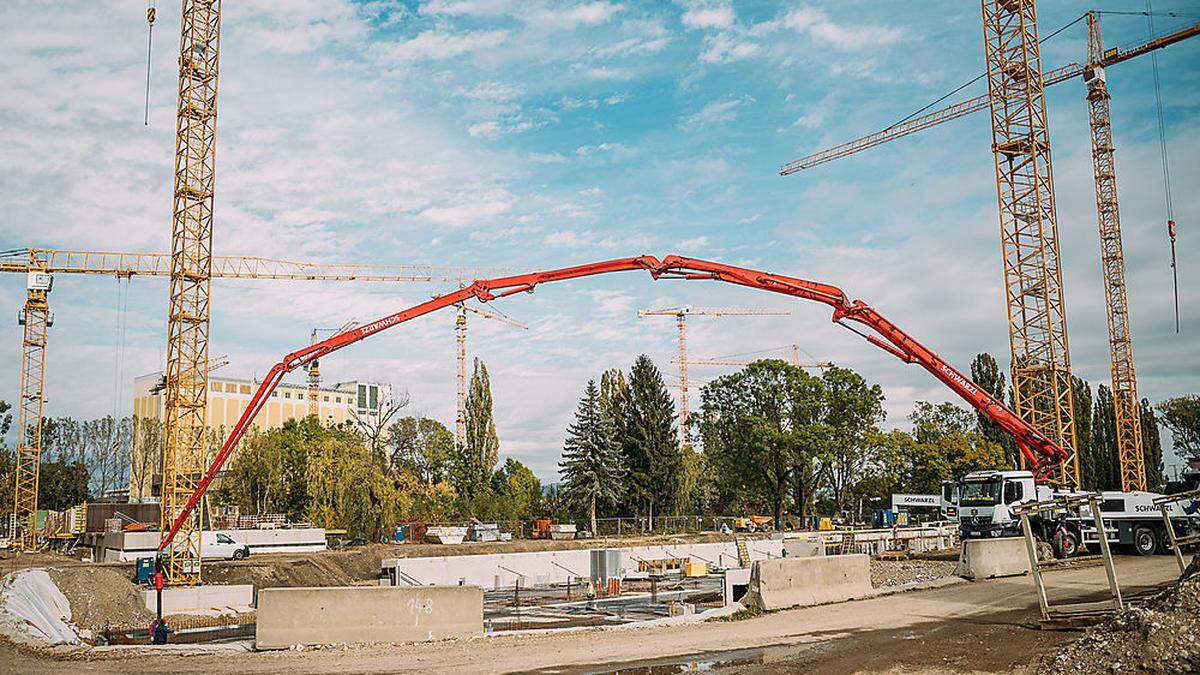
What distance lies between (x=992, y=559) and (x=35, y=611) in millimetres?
25632

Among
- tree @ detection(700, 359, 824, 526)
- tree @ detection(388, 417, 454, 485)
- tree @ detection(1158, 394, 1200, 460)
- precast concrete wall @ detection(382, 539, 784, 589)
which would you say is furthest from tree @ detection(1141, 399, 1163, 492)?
tree @ detection(388, 417, 454, 485)

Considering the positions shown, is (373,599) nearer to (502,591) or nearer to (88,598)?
(88,598)

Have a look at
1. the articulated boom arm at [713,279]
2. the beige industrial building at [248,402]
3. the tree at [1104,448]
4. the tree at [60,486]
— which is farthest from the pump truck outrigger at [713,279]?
the beige industrial building at [248,402]

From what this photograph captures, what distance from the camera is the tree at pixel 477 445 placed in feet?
265

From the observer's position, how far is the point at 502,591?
3862cm

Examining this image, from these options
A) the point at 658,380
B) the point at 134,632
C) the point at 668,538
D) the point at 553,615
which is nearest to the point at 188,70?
the point at 134,632

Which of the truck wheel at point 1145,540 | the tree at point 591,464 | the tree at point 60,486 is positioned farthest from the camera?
the tree at point 60,486

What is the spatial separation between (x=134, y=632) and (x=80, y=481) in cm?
7322

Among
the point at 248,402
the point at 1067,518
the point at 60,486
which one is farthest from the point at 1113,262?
the point at 248,402

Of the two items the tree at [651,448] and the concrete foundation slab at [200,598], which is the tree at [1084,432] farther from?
the concrete foundation slab at [200,598]

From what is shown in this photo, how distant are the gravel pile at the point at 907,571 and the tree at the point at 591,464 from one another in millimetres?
30124

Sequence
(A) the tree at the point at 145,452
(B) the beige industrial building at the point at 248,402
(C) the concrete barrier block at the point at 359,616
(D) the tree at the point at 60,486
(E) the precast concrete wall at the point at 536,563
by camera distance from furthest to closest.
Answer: (B) the beige industrial building at the point at 248,402, (A) the tree at the point at 145,452, (D) the tree at the point at 60,486, (E) the precast concrete wall at the point at 536,563, (C) the concrete barrier block at the point at 359,616

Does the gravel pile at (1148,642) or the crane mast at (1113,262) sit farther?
the crane mast at (1113,262)

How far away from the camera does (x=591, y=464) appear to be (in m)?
66.9
